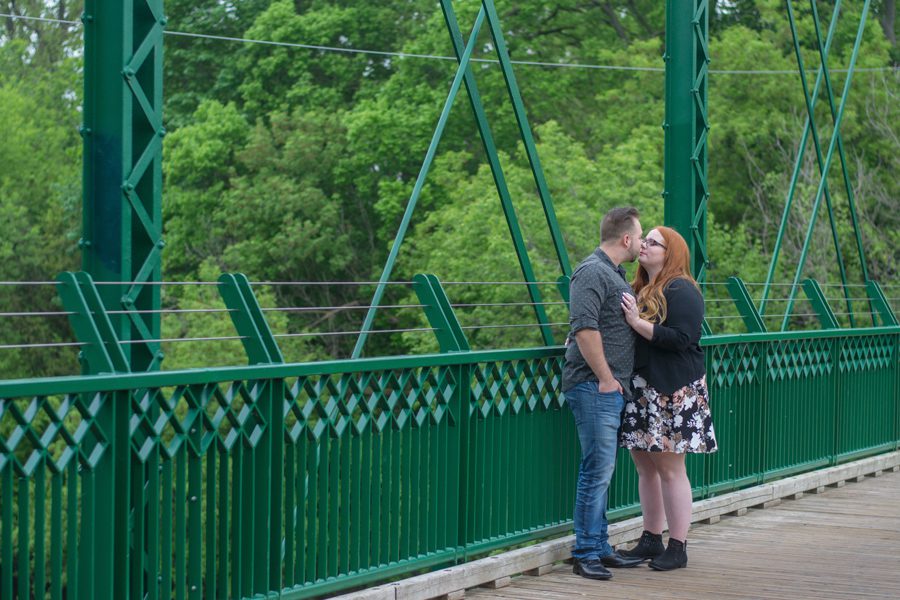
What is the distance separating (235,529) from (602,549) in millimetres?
2160

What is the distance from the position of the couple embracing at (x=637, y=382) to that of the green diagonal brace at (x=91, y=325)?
2247 mm

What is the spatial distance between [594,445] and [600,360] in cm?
41

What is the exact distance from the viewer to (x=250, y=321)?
5512 mm

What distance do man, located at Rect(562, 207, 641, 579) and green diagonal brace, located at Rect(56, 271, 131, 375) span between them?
2258mm

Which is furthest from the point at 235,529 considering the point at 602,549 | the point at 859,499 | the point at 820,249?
the point at 820,249

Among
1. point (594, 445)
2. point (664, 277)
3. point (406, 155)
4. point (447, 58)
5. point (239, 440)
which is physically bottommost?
point (594, 445)

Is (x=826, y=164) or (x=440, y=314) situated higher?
(x=826, y=164)

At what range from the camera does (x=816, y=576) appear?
23.0 ft

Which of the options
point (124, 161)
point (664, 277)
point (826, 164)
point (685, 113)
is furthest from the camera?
point (826, 164)

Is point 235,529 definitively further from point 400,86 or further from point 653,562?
point 400,86

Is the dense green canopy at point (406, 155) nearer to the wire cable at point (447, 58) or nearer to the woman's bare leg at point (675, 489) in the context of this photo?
the wire cable at point (447, 58)

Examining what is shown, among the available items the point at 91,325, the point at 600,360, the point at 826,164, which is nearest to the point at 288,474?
the point at 91,325

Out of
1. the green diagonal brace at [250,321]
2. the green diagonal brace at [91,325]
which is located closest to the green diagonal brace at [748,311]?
the green diagonal brace at [250,321]

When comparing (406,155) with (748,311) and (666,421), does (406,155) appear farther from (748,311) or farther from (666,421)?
(666,421)
